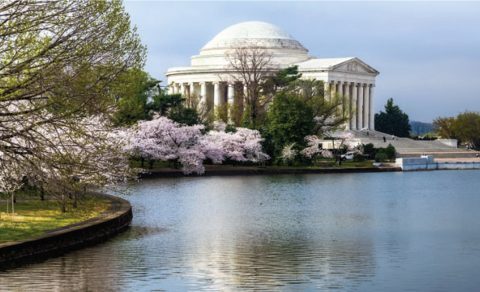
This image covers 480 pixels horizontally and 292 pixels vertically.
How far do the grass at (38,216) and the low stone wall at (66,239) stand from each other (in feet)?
1.92

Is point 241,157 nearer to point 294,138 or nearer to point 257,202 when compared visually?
point 294,138

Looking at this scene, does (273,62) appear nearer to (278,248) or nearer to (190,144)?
(190,144)

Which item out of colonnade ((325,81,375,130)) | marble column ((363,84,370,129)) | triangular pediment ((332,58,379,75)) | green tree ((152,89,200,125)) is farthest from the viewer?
marble column ((363,84,370,129))

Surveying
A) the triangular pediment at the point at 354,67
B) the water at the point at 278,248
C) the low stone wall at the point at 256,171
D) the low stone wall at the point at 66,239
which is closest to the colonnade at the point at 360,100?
the triangular pediment at the point at 354,67

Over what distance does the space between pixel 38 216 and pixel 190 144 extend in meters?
41.2

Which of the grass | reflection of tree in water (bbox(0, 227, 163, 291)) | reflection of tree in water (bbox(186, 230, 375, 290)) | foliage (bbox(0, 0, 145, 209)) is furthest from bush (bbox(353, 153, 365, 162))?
foliage (bbox(0, 0, 145, 209))

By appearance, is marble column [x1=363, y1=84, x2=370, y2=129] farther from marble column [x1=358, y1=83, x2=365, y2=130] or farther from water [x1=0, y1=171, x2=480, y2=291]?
water [x1=0, y1=171, x2=480, y2=291]

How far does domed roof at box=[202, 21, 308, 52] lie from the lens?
13212cm

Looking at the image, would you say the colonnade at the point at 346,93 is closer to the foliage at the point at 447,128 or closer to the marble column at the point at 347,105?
the marble column at the point at 347,105

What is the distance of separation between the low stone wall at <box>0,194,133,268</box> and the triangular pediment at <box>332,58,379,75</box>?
310 feet

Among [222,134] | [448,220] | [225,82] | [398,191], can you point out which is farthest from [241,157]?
[225,82]

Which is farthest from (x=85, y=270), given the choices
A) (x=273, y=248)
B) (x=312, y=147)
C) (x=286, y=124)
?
(x=312, y=147)

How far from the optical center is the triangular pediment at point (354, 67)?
411 ft

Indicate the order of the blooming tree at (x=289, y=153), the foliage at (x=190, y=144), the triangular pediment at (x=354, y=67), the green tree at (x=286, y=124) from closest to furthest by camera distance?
the foliage at (x=190, y=144), the blooming tree at (x=289, y=153), the green tree at (x=286, y=124), the triangular pediment at (x=354, y=67)
